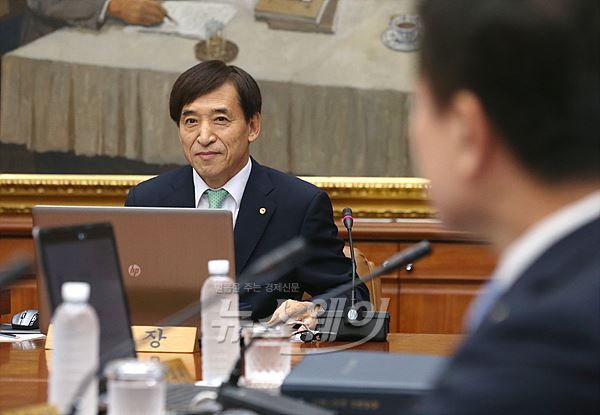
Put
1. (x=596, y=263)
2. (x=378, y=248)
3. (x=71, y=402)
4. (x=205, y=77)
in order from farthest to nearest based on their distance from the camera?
(x=378, y=248) < (x=205, y=77) < (x=71, y=402) < (x=596, y=263)

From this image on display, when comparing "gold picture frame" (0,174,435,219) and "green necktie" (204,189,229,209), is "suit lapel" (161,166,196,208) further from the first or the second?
"gold picture frame" (0,174,435,219)

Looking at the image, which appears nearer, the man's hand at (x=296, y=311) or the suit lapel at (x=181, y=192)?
the man's hand at (x=296, y=311)

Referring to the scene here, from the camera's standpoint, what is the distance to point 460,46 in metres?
1.02

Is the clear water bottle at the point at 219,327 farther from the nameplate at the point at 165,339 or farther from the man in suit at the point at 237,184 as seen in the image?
the man in suit at the point at 237,184

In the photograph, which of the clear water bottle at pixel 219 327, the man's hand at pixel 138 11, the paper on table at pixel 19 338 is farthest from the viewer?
the man's hand at pixel 138 11

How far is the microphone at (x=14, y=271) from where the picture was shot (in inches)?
63.5

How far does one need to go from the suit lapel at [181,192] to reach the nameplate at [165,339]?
0.98 metres

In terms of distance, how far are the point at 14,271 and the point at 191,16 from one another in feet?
12.1

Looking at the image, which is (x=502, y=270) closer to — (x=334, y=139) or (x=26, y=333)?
(x=26, y=333)

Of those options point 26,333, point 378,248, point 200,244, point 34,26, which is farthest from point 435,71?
point 34,26

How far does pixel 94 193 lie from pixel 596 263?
4381 millimetres

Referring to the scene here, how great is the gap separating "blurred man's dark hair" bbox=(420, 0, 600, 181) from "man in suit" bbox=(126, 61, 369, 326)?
2.71 meters

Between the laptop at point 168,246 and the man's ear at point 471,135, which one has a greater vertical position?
the man's ear at point 471,135

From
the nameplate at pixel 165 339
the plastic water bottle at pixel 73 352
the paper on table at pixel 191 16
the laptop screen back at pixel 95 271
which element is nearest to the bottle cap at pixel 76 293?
the plastic water bottle at pixel 73 352
